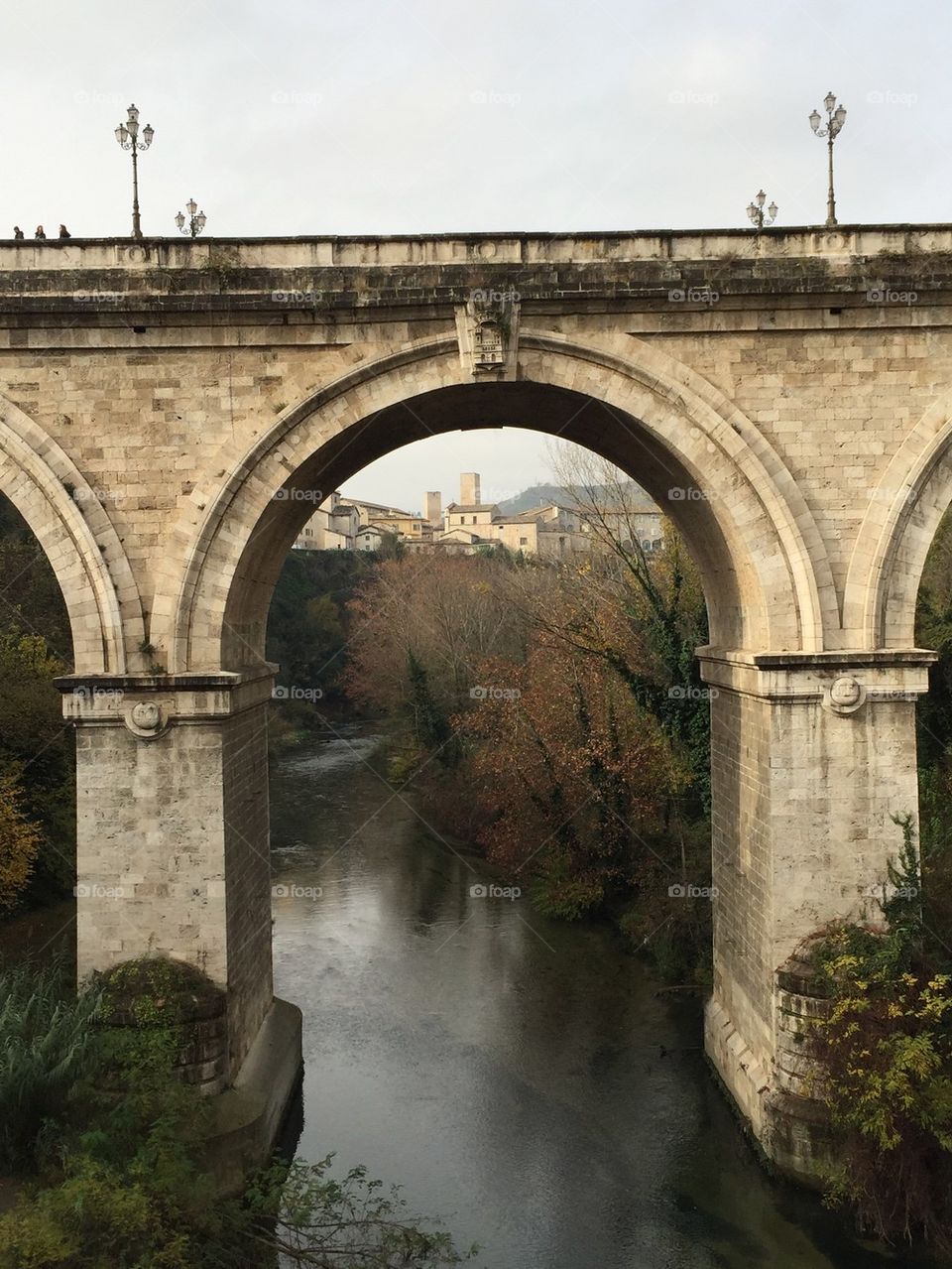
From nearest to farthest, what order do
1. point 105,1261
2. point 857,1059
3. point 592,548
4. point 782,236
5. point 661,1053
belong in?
point 105,1261, point 857,1059, point 782,236, point 661,1053, point 592,548

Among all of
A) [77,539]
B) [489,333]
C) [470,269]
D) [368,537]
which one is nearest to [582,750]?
[489,333]

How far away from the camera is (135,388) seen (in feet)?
31.9

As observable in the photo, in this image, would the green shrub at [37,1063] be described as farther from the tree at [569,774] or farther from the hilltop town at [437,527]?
the hilltop town at [437,527]

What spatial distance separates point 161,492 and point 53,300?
1.95 m

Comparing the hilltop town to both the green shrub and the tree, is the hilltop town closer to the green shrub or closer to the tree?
the tree

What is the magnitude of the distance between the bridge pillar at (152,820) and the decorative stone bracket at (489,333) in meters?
3.65

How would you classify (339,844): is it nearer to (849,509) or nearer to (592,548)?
(592,548)

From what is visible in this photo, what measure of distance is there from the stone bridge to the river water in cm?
96

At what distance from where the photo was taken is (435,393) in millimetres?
10078

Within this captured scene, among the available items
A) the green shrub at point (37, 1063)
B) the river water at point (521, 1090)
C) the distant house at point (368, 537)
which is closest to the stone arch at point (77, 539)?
the green shrub at point (37, 1063)

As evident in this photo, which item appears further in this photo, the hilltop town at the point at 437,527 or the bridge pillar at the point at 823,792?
the hilltop town at the point at 437,527

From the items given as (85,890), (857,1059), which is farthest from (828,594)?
(85,890)

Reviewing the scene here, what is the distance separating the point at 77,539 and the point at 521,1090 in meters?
7.49

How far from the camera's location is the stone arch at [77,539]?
9531mm
